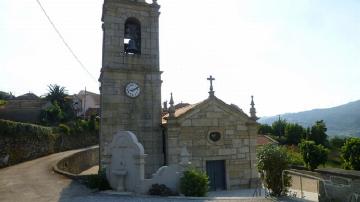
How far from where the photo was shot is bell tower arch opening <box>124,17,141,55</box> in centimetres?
1889

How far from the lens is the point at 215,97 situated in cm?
1823

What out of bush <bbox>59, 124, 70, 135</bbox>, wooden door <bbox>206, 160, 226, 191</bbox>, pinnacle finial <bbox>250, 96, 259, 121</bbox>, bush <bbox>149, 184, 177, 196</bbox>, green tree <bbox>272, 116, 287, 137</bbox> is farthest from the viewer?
green tree <bbox>272, 116, 287, 137</bbox>

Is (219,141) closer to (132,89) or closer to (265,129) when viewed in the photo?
(132,89)

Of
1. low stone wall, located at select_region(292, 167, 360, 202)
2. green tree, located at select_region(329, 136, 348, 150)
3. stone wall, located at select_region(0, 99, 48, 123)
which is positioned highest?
stone wall, located at select_region(0, 99, 48, 123)

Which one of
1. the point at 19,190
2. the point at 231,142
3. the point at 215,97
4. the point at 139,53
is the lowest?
the point at 19,190

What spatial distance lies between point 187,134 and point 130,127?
123 inches

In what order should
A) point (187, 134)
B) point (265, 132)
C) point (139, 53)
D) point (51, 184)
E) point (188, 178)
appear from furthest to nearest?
point (265, 132)
point (139, 53)
point (187, 134)
point (51, 184)
point (188, 178)

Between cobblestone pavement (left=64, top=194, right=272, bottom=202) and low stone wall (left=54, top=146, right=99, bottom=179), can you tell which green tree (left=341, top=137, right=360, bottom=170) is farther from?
low stone wall (left=54, top=146, right=99, bottom=179)

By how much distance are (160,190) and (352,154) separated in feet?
66.6

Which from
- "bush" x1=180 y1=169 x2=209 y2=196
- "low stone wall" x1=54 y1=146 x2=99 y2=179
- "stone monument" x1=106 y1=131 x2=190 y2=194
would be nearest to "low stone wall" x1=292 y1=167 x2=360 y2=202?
"bush" x1=180 y1=169 x2=209 y2=196

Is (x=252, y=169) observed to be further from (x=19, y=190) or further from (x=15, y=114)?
(x=15, y=114)

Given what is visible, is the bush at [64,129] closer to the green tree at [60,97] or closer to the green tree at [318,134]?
the green tree at [60,97]

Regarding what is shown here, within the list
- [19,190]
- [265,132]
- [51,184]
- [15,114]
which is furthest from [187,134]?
[265,132]

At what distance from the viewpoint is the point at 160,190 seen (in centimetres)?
1273
